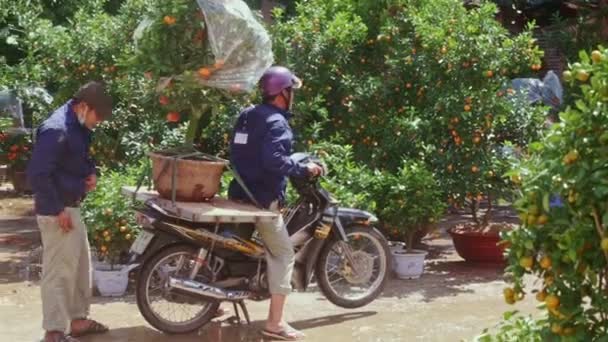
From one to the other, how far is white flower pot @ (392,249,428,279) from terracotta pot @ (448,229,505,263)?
2.63ft

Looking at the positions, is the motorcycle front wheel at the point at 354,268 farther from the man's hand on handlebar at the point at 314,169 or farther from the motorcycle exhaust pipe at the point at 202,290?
the motorcycle exhaust pipe at the point at 202,290

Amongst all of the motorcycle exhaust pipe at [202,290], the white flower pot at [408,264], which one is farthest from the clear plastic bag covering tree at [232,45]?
the white flower pot at [408,264]

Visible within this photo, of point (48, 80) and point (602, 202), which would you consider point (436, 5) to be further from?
point (602, 202)

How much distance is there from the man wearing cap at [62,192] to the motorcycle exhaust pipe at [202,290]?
65 centimetres

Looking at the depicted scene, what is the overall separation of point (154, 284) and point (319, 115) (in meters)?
3.19

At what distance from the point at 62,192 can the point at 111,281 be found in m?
1.81

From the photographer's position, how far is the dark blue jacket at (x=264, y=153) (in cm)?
596

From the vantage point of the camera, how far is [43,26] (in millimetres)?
9023

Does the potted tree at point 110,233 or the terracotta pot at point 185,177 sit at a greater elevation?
the terracotta pot at point 185,177

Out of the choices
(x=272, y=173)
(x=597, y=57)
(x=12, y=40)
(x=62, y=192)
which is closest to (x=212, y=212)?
(x=272, y=173)

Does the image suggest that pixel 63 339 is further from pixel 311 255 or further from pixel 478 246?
pixel 478 246

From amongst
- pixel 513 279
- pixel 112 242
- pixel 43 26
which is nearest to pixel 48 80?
pixel 43 26

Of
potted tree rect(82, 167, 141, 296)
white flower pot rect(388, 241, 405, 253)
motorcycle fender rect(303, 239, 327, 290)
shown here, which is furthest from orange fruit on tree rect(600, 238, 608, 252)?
white flower pot rect(388, 241, 405, 253)

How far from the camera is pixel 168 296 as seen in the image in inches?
243
